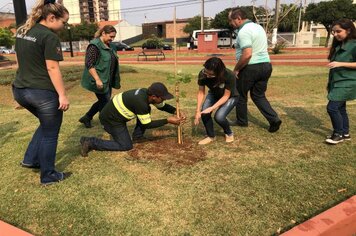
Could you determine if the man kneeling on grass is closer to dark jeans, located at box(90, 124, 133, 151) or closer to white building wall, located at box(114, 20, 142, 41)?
dark jeans, located at box(90, 124, 133, 151)

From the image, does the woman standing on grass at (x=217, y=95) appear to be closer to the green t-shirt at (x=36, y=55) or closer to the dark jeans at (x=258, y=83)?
the dark jeans at (x=258, y=83)

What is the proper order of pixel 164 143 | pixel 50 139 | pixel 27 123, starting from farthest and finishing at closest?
pixel 27 123 → pixel 164 143 → pixel 50 139

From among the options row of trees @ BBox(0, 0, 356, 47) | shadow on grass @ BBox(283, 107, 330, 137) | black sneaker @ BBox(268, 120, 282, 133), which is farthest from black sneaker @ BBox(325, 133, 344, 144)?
row of trees @ BBox(0, 0, 356, 47)

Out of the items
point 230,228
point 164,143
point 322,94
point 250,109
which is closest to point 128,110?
point 164,143

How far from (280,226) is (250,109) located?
4.09 meters

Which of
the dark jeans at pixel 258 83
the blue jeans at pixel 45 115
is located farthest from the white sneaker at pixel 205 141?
the blue jeans at pixel 45 115

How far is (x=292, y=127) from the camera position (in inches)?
205

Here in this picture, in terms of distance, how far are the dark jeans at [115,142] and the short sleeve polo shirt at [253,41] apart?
6.59ft

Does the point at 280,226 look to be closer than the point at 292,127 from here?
Yes

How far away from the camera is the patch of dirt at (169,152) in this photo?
4008 mm

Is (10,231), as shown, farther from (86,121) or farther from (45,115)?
(86,121)

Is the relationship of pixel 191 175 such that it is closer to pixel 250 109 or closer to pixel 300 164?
pixel 300 164

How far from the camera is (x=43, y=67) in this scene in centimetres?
304

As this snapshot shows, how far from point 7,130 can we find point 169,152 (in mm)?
3185
